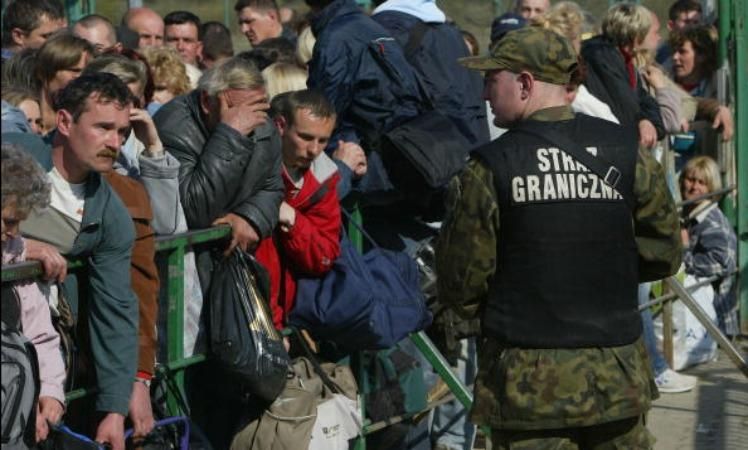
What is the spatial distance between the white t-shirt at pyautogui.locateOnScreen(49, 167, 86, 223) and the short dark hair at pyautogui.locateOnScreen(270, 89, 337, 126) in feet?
4.95

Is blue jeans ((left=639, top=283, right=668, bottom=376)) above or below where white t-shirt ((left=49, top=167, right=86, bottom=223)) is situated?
below

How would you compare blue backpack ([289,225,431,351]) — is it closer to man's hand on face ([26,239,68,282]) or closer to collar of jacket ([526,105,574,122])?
collar of jacket ([526,105,574,122])

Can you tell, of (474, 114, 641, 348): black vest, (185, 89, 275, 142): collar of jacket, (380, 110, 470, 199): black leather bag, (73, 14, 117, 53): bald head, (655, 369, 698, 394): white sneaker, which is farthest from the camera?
(655, 369, 698, 394): white sneaker

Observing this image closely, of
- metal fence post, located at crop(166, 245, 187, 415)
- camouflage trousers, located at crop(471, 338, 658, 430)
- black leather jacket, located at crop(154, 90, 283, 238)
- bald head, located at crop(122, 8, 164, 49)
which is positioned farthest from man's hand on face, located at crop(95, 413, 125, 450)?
bald head, located at crop(122, 8, 164, 49)

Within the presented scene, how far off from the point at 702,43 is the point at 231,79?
6.00m

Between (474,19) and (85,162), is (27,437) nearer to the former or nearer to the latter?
(85,162)

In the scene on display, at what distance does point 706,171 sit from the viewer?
1062 centimetres

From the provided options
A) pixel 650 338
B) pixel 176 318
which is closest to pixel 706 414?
pixel 650 338

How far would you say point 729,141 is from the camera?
Answer: 37.1 feet

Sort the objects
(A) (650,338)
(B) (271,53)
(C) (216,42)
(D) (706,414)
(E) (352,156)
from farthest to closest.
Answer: (C) (216,42) < (A) (650,338) < (D) (706,414) < (B) (271,53) < (E) (352,156)

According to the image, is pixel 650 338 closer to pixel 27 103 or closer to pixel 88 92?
pixel 27 103

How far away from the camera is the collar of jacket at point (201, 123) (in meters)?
6.14

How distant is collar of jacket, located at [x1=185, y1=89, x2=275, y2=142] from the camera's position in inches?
242

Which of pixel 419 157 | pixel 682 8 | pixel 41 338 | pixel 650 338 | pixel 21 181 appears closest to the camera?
Result: pixel 21 181
